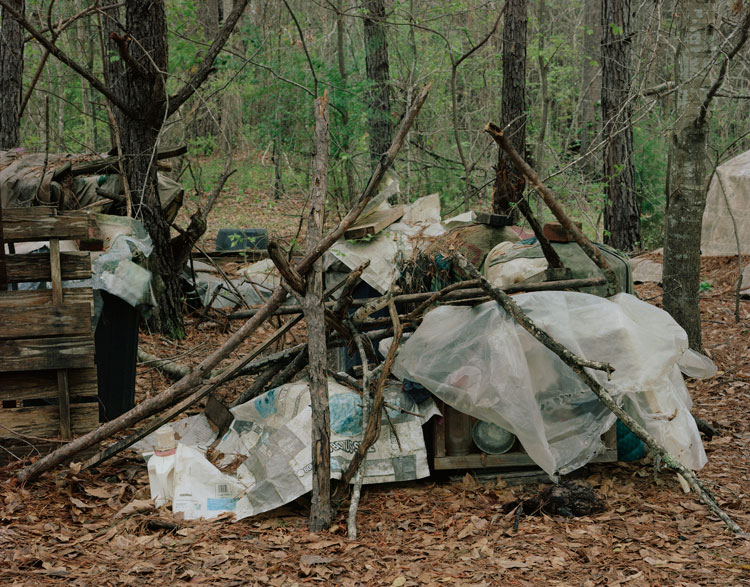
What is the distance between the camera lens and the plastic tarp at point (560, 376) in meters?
3.91

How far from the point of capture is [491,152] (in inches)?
516

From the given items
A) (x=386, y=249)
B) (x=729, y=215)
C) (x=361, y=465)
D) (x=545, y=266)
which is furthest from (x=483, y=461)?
(x=729, y=215)

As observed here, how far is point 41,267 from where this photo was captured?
4.40 meters

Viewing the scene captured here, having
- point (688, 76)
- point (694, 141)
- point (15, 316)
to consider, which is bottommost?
point (15, 316)

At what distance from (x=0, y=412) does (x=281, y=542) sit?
6.37 ft

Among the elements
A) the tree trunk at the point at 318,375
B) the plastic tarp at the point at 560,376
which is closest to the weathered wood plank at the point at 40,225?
the tree trunk at the point at 318,375

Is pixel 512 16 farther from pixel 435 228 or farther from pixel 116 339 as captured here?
pixel 116 339

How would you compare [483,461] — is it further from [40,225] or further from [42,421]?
[40,225]

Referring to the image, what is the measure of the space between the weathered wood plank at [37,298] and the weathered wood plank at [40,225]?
0.32 metres

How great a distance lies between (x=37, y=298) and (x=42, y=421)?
73cm

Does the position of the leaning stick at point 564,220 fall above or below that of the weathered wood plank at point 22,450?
above

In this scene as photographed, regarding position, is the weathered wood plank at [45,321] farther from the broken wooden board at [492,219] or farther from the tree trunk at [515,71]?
the tree trunk at [515,71]

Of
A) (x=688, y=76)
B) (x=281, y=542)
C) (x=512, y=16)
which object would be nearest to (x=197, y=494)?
(x=281, y=542)

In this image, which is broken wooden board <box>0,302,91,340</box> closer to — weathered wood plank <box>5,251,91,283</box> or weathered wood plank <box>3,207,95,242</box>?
weathered wood plank <box>5,251,91,283</box>
